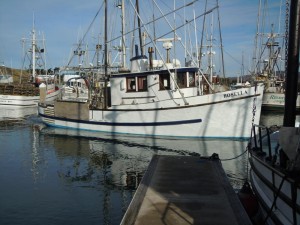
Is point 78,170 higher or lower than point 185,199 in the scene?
lower

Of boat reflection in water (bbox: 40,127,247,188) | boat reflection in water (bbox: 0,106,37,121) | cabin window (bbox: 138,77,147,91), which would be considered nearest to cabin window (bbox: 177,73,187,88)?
cabin window (bbox: 138,77,147,91)

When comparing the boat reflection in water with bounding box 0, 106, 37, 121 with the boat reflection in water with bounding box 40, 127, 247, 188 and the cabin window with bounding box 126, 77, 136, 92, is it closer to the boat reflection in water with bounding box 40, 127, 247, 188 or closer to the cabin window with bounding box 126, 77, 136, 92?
the boat reflection in water with bounding box 40, 127, 247, 188

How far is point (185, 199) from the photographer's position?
20.1 ft

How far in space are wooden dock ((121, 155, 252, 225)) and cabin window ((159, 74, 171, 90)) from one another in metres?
10.4

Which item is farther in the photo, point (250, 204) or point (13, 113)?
point (13, 113)

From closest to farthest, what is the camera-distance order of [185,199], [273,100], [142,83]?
[185,199]
[142,83]
[273,100]

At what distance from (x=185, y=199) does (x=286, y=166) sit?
1.86 meters

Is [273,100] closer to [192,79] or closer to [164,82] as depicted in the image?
[192,79]

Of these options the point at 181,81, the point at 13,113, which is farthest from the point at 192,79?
the point at 13,113

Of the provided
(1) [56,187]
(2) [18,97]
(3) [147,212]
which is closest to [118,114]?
(1) [56,187]

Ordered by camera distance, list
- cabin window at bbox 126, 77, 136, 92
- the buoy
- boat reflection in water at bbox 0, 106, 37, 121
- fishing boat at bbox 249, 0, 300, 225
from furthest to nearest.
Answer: boat reflection in water at bbox 0, 106, 37, 121 < cabin window at bbox 126, 77, 136, 92 < the buoy < fishing boat at bbox 249, 0, 300, 225

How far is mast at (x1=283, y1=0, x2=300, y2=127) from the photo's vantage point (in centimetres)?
625

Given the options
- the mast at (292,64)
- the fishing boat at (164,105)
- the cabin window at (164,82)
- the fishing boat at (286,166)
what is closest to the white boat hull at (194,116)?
the fishing boat at (164,105)

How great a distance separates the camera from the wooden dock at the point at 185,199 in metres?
5.23
